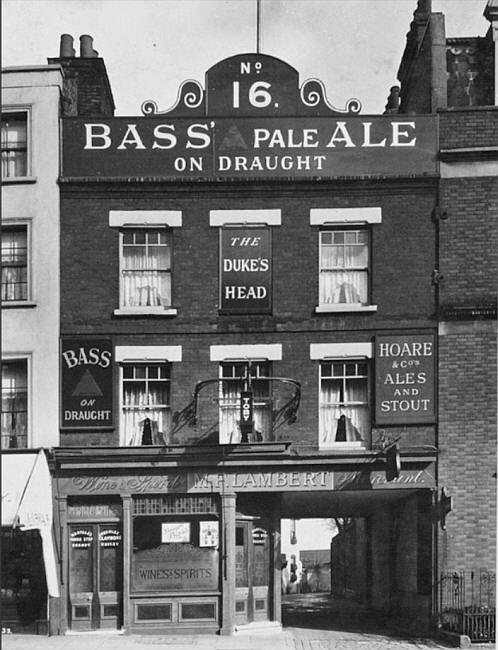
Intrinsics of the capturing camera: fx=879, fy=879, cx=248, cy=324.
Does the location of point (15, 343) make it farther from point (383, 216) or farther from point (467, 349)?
point (467, 349)

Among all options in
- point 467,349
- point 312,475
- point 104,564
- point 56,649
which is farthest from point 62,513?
point 467,349

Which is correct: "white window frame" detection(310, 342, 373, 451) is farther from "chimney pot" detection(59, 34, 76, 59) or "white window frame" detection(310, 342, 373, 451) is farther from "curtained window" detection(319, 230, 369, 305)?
"chimney pot" detection(59, 34, 76, 59)

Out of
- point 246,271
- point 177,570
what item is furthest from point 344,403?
A: point 177,570

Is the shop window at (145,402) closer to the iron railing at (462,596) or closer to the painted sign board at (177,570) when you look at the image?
the painted sign board at (177,570)

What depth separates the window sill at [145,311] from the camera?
18422mm

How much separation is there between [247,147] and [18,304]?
231 inches

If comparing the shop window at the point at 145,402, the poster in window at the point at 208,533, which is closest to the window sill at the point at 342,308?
the shop window at the point at 145,402

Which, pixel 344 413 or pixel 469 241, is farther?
pixel 344 413

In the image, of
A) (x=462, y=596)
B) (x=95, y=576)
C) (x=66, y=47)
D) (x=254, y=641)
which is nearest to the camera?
(x=254, y=641)

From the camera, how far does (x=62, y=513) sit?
18.1 metres

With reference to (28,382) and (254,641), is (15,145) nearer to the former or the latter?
(28,382)

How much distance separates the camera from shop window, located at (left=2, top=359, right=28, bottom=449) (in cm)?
1853

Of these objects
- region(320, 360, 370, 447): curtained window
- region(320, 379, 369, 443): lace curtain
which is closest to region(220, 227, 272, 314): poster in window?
region(320, 360, 370, 447): curtained window

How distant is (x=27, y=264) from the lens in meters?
18.6
